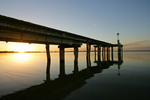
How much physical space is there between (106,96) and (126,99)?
1.12 metres

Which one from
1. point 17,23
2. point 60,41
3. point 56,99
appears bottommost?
point 56,99

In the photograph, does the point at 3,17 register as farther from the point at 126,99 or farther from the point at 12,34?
the point at 126,99

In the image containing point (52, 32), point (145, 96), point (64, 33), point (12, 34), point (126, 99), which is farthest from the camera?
point (64, 33)

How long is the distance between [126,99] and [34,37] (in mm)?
12106

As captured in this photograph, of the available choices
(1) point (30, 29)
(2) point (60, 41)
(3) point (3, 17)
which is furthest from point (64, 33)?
(3) point (3, 17)

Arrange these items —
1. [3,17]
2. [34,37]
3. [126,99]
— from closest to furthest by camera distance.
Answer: [126,99], [3,17], [34,37]

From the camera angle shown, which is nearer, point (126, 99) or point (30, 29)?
point (126, 99)

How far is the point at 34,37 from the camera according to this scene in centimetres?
1366

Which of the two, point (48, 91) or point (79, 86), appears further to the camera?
point (79, 86)

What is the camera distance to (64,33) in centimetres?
1784

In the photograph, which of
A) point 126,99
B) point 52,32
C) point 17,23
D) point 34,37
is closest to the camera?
point 126,99

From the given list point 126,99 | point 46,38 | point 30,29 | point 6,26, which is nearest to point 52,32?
point 46,38

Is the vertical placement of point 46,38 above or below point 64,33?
below

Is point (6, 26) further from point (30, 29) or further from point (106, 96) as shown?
point (106, 96)
